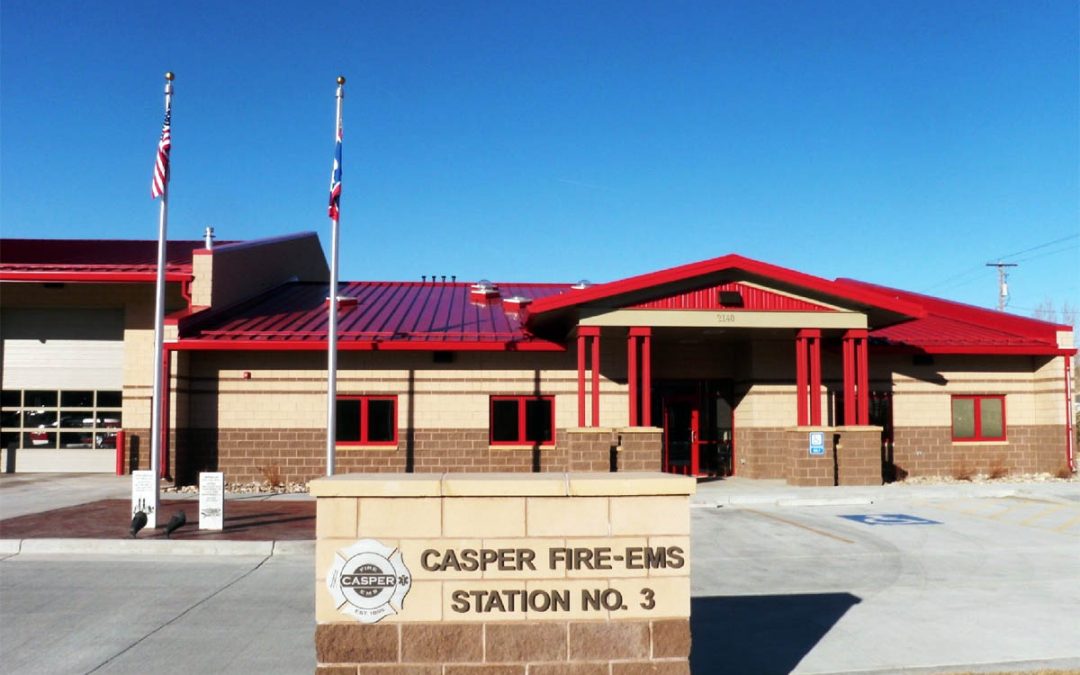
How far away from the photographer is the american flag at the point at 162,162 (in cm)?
1549

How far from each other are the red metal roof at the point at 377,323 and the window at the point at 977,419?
10878 mm

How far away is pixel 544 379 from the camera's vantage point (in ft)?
76.8

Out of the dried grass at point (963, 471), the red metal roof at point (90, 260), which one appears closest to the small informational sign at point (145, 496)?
the red metal roof at point (90, 260)

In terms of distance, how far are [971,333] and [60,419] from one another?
80.8ft

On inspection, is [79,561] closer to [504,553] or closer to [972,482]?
[504,553]

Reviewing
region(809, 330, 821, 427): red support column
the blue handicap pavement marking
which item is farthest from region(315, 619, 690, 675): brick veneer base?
region(809, 330, 821, 427): red support column

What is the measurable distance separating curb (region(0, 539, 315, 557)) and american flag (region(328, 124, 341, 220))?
7772 mm

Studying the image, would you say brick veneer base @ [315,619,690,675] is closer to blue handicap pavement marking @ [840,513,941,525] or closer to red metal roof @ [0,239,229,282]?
blue handicap pavement marking @ [840,513,941,525]

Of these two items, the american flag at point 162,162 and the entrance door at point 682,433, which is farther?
the entrance door at point 682,433

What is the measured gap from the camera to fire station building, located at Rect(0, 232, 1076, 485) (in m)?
21.3

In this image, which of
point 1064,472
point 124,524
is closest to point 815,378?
point 1064,472

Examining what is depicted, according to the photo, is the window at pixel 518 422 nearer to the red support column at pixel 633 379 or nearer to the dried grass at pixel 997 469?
the red support column at pixel 633 379

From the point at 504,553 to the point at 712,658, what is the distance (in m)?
2.34

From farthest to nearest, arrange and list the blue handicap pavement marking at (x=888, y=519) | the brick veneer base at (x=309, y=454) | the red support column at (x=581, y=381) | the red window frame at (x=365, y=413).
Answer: the red window frame at (x=365, y=413) → the brick veneer base at (x=309, y=454) → the red support column at (x=581, y=381) → the blue handicap pavement marking at (x=888, y=519)
